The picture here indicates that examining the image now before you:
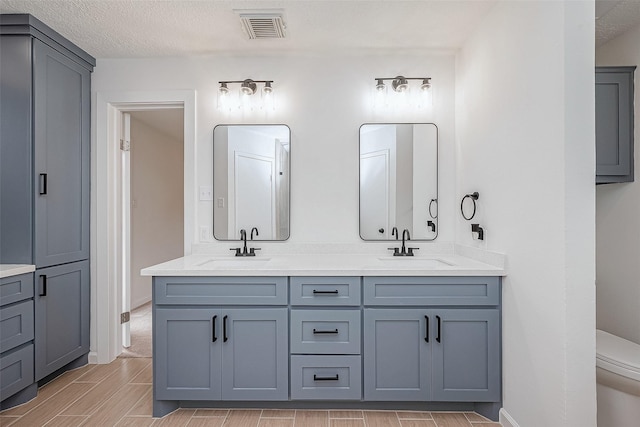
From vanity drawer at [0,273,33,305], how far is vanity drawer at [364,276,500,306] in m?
2.08

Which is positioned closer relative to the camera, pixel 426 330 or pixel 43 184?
pixel 426 330

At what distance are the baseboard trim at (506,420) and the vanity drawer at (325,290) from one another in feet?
3.25

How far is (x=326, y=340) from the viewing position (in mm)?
1971

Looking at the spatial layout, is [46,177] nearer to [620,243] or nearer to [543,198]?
[543,198]

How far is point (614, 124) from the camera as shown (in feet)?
6.31

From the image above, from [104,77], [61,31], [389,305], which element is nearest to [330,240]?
[389,305]

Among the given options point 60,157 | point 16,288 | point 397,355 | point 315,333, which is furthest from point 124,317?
point 397,355

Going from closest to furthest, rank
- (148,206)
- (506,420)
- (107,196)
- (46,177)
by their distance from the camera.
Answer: (506,420)
(46,177)
(107,196)
(148,206)

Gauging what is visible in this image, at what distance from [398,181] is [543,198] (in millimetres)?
1120

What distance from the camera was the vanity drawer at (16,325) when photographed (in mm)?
1954

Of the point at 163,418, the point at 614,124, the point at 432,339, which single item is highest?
the point at 614,124

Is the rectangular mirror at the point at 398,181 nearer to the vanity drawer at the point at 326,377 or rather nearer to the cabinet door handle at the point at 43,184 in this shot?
the vanity drawer at the point at 326,377

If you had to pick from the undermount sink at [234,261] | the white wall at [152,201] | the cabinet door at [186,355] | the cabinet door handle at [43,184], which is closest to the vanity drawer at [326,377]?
the cabinet door at [186,355]

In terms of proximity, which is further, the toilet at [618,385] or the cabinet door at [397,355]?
the cabinet door at [397,355]
